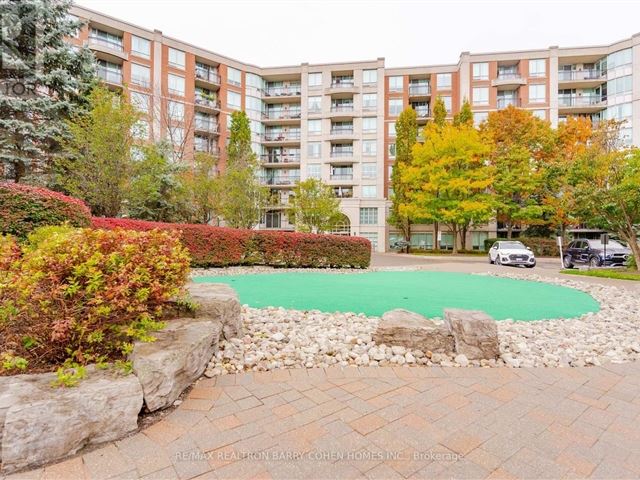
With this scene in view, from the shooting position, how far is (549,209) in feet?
79.4

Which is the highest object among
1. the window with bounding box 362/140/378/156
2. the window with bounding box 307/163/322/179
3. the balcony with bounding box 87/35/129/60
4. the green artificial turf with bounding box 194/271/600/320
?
the balcony with bounding box 87/35/129/60

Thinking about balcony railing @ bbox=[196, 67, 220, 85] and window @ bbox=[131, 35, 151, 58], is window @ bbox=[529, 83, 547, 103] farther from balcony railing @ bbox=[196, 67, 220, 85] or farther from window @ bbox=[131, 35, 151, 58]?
window @ bbox=[131, 35, 151, 58]

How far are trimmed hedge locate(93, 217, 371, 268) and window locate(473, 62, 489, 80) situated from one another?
96.4 ft

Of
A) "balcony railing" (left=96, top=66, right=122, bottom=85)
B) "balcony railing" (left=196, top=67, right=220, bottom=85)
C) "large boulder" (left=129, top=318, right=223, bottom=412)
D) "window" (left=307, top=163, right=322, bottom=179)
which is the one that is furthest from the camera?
"window" (left=307, top=163, right=322, bottom=179)

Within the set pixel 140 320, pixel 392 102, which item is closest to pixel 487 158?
pixel 392 102

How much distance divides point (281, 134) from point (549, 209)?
27725 mm

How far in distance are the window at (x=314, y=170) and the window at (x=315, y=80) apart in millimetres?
9205

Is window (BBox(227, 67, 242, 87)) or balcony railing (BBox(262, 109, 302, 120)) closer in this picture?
window (BBox(227, 67, 242, 87))

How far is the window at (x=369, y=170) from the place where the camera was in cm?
3475

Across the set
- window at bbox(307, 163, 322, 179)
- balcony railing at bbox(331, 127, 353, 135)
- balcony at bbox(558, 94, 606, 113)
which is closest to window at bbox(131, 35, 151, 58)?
window at bbox(307, 163, 322, 179)

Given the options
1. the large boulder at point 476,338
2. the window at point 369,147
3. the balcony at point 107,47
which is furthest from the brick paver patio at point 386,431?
the window at point 369,147

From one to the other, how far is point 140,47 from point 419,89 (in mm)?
28310

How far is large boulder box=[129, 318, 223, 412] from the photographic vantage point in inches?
87.9

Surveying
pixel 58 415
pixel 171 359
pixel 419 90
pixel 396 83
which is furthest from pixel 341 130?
pixel 58 415
